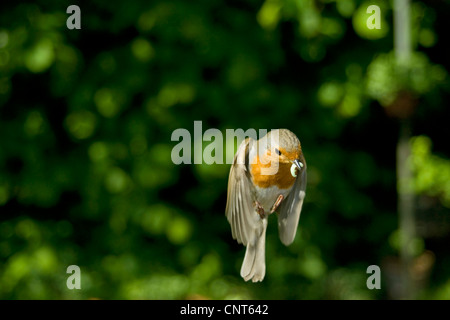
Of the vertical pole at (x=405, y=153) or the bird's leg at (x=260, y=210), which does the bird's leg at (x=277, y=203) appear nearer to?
the bird's leg at (x=260, y=210)

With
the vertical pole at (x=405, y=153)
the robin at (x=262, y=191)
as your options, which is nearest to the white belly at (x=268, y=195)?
the robin at (x=262, y=191)

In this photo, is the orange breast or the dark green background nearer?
the orange breast

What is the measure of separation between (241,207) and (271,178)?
36 mm

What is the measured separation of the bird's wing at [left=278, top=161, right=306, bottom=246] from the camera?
0.41 m

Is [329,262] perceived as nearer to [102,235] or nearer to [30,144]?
[102,235]

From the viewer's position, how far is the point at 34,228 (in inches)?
81.2

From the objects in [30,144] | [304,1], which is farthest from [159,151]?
[30,144]

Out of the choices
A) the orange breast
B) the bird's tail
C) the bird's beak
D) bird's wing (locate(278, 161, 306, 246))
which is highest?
the bird's beak

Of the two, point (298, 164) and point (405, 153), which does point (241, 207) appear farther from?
point (405, 153)

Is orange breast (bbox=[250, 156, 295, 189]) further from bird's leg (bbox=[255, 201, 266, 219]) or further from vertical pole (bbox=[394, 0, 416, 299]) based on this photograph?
vertical pole (bbox=[394, 0, 416, 299])

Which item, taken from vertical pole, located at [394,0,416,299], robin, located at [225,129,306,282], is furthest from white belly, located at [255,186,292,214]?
vertical pole, located at [394,0,416,299]

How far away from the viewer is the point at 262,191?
1.34 feet

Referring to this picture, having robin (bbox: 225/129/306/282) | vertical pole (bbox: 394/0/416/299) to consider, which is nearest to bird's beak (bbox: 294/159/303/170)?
robin (bbox: 225/129/306/282)

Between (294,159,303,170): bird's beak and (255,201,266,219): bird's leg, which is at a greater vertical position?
(294,159,303,170): bird's beak
